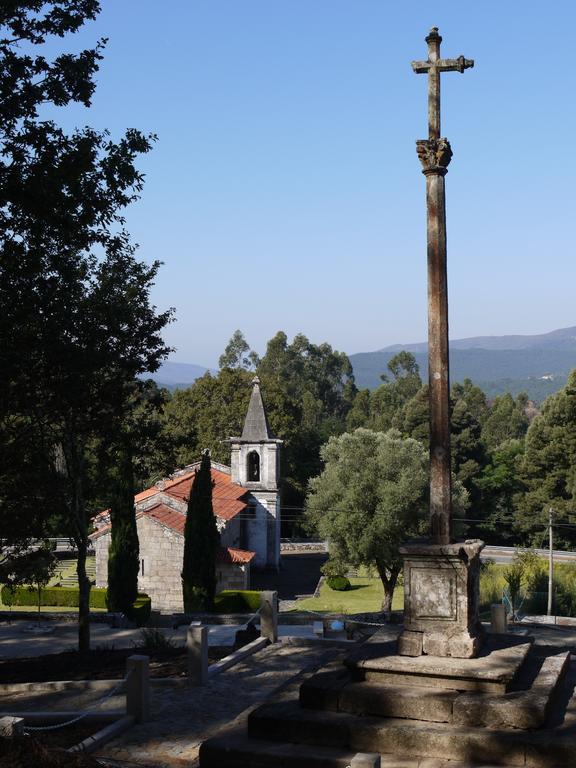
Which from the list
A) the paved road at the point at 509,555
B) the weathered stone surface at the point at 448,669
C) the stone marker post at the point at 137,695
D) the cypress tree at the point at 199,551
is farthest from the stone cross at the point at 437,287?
the paved road at the point at 509,555

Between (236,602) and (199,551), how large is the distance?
2917 millimetres

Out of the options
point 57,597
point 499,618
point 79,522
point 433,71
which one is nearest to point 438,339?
point 433,71

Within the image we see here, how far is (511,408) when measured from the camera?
108 metres

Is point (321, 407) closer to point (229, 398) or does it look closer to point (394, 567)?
point (229, 398)

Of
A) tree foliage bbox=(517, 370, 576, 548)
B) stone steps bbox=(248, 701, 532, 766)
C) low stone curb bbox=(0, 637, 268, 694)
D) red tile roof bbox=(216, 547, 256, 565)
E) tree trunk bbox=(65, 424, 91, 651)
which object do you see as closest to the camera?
stone steps bbox=(248, 701, 532, 766)

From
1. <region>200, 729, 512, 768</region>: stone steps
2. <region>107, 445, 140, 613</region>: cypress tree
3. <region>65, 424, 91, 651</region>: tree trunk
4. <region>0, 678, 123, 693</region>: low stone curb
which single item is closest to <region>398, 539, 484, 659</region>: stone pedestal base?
<region>200, 729, 512, 768</region>: stone steps

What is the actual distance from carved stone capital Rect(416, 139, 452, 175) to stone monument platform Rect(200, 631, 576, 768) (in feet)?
21.7

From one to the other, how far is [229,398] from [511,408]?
54911mm

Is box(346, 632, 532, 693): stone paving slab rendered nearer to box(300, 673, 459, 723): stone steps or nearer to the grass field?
box(300, 673, 459, 723): stone steps

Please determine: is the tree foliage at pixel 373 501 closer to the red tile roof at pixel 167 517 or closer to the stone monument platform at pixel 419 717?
the red tile roof at pixel 167 517

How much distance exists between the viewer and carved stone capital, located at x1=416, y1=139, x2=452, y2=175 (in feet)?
38.8

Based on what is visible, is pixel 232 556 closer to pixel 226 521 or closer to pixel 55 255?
pixel 226 521

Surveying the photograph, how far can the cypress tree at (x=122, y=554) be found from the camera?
107ft

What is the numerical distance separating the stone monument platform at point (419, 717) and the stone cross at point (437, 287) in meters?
1.86
